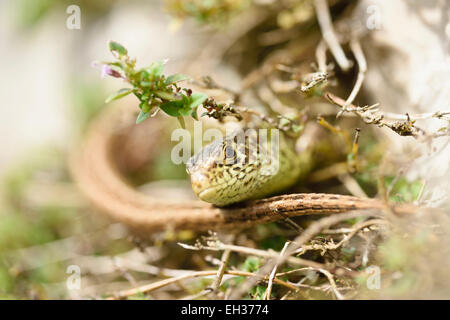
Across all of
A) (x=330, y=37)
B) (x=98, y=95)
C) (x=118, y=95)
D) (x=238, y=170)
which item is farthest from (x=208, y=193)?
(x=98, y=95)

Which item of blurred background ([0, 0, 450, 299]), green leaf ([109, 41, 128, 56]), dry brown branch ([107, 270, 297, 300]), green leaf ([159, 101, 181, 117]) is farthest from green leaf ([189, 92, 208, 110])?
blurred background ([0, 0, 450, 299])

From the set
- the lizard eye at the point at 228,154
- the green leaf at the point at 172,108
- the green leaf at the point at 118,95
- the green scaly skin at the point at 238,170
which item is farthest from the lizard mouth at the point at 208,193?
the green leaf at the point at 118,95

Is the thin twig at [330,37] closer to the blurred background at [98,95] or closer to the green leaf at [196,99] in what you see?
the blurred background at [98,95]

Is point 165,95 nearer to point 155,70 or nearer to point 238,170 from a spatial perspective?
point 155,70

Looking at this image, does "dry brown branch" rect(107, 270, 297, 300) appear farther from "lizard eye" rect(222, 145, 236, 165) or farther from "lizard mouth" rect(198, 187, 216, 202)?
"lizard eye" rect(222, 145, 236, 165)
